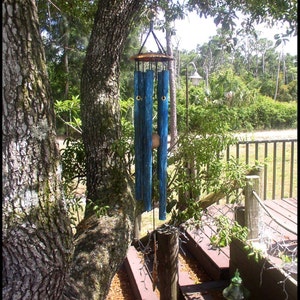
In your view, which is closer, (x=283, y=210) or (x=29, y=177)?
(x=29, y=177)

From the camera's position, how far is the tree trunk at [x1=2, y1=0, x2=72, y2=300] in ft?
4.27

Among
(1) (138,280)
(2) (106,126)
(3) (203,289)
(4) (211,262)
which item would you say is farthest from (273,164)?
(2) (106,126)

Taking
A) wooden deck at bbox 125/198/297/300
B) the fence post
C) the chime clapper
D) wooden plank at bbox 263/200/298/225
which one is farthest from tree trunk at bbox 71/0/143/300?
wooden plank at bbox 263/200/298/225

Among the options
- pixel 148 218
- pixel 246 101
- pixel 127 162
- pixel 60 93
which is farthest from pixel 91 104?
pixel 60 93

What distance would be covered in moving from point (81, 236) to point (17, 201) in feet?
2.67

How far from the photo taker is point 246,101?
2969 millimetres

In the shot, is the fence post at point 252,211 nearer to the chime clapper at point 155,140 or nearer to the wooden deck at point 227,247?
the wooden deck at point 227,247

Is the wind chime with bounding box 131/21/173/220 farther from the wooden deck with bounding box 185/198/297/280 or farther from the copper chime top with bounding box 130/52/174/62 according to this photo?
the wooden deck with bounding box 185/198/297/280

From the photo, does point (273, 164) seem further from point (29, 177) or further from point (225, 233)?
point (29, 177)

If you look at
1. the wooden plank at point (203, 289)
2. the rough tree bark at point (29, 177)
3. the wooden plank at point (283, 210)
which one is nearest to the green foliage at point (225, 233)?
the wooden plank at point (203, 289)

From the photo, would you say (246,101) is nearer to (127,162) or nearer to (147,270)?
(127,162)

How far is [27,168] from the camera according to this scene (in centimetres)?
136

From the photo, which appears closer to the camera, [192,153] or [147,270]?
[192,153]

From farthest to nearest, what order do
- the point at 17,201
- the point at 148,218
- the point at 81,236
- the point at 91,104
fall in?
the point at 148,218 → the point at 91,104 → the point at 81,236 → the point at 17,201
